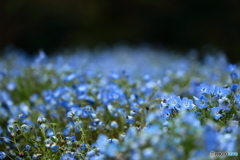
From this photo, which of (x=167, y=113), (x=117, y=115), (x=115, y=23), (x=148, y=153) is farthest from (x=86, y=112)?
(x=115, y=23)

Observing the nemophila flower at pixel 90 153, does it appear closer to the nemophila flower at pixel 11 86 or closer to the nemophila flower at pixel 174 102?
the nemophila flower at pixel 174 102

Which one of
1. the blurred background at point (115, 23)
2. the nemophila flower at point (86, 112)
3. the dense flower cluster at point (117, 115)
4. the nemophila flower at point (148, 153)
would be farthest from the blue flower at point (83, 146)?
the blurred background at point (115, 23)

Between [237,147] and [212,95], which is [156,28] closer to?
[212,95]

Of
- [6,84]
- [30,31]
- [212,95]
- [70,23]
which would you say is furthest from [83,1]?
[212,95]

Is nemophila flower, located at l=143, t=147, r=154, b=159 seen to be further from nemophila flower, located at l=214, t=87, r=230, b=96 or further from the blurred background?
the blurred background

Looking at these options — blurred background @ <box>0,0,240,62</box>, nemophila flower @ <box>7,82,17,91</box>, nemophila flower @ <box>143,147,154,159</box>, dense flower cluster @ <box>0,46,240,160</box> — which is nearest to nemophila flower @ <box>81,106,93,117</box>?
dense flower cluster @ <box>0,46,240,160</box>

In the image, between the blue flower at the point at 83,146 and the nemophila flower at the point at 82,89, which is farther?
the nemophila flower at the point at 82,89
